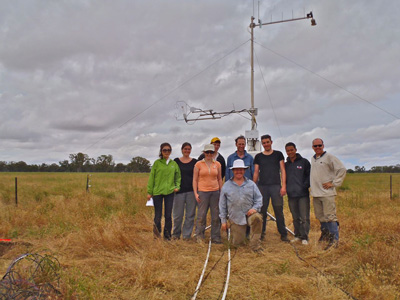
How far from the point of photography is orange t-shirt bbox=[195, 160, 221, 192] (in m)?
6.38

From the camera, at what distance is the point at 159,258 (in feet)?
17.1

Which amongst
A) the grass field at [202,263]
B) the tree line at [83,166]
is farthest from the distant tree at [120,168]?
the grass field at [202,263]

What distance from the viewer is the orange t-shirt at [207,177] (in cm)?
638

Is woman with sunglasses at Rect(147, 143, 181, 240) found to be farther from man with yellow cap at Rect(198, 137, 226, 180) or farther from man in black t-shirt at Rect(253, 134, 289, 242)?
man in black t-shirt at Rect(253, 134, 289, 242)

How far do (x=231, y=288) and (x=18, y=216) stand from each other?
279 inches

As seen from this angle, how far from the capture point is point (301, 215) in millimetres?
6523

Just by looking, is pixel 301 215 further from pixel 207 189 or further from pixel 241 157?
pixel 207 189

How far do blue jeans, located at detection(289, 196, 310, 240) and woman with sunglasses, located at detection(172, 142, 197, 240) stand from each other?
2.08 metres

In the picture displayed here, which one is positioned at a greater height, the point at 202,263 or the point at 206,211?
the point at 206,211

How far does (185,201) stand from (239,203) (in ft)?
4.21

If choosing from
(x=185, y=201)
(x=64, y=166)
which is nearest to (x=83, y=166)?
(x=64, y=166)

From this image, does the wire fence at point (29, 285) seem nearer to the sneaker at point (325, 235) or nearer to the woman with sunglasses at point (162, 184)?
the woman with sunglasses at point (162, 184)

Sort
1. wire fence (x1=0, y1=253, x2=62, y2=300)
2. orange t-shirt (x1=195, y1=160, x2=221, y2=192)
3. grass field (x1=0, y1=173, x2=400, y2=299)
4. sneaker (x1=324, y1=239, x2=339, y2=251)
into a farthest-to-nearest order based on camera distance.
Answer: orange t-shirt (x1=195, y1=160, x2=221, y2=192), sneaker (x1=324, y1=239, x2=339, y2=251), grass field (x1=0, y1=173, x2=400, y2=299), wire fence (x1=0, y1=253, x2=62, y2=300)

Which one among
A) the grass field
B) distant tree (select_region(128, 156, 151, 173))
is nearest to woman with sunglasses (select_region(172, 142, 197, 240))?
the grass field
